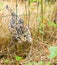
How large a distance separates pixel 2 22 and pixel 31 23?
341 millimetres

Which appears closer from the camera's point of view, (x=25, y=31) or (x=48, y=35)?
(x=25, y=31)

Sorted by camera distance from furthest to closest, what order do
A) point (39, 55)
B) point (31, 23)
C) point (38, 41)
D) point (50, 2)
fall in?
point (50, 2), point (31, 23), point (38, 41), point (39, 55)

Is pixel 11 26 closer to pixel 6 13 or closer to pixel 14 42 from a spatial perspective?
pixel 14 42

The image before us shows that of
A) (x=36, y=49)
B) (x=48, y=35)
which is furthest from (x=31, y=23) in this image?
(x=36, y=49)

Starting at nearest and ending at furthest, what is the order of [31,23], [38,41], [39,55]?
[39,55]
[38,41]
[31,23]

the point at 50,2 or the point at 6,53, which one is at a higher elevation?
the point at 50,2

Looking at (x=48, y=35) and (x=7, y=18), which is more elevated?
(x=7, y=18)

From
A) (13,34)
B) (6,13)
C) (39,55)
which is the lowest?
(39,55)

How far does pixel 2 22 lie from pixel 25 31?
381 millimetres

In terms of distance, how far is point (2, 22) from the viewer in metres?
2.77

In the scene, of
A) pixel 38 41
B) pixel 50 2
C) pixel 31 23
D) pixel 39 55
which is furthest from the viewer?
pixel 50 2

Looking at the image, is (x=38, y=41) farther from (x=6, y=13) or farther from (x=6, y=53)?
(x=6, y=13)

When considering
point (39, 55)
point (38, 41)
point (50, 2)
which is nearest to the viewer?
point (39, 55)

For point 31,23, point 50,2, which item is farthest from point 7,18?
point 50,2
